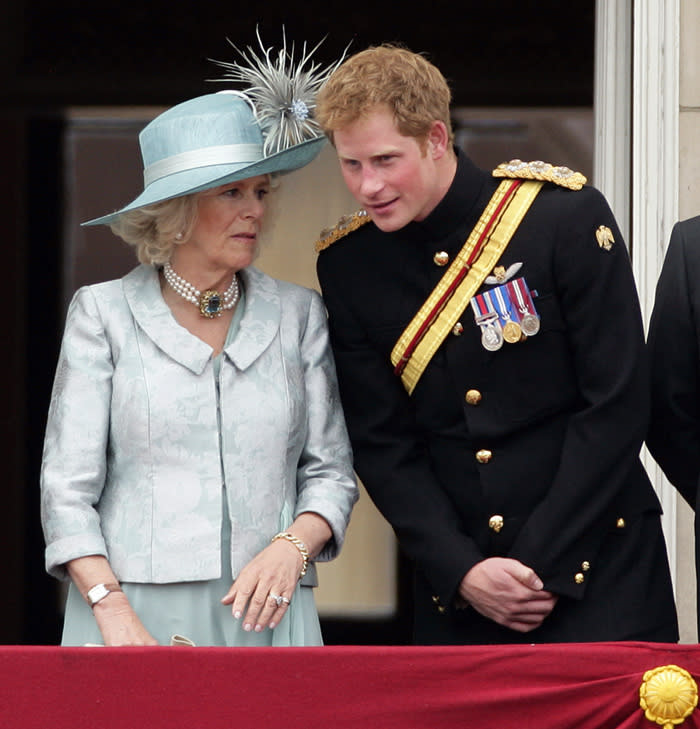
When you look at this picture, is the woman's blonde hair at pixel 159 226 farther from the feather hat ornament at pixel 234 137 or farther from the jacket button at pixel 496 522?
the jacket button at pixel 496 522

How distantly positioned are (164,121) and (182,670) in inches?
44.7

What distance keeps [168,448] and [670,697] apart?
101cm

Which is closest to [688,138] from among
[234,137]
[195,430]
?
[234,137]

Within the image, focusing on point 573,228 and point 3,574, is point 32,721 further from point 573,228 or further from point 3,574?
point 3,574

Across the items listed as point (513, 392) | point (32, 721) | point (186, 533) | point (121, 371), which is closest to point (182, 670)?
point (32, 721)

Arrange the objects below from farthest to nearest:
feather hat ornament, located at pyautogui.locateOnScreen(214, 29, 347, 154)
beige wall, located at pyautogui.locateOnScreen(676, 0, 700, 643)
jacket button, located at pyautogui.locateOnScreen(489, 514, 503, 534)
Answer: beige wall, located at pyautogui.locateOnScreen(676, 0, 700, 643) → feather hat ornament, located at pyautogui.locateOnScreen(214, 29, 347, 154) → jacket button, located at pyautogui.locateOnScreen(489, 514, 503, 534)

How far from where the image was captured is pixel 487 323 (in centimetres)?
301

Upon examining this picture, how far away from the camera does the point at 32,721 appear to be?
2408 mm

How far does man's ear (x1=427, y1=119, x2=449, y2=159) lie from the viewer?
115 inches

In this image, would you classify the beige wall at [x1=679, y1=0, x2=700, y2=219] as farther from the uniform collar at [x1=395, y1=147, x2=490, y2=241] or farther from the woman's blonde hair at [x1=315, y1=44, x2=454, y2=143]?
the woman's blonde hair at [x1=315, y1=44, x2=454, y2=143]

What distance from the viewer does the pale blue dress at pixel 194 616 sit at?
2893 mm

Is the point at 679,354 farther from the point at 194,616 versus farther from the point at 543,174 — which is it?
the point at 194,616

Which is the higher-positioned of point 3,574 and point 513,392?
point 513,392

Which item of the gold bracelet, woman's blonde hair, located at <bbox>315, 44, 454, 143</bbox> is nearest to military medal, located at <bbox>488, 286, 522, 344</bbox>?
woman's blonde hair, located at <bbox>315, 44, 454, 143</bbox>
